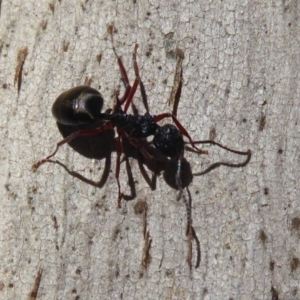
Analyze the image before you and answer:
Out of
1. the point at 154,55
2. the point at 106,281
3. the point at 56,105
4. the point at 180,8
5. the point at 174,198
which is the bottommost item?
the point at 106,281

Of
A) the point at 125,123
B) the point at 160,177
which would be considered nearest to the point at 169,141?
the point at 160,177

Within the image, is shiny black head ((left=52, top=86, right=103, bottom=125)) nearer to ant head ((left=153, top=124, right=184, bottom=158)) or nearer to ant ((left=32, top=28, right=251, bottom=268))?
ant ((left=32, top=28, right=251, bottom=268))

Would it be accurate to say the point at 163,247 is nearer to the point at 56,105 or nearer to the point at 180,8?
the point at 56,105

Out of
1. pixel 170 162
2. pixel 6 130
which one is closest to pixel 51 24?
pixel 6 130

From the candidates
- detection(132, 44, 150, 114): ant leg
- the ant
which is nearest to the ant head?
the ant

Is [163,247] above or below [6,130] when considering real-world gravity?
below

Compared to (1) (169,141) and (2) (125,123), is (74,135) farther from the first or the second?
(1) (169,141)
